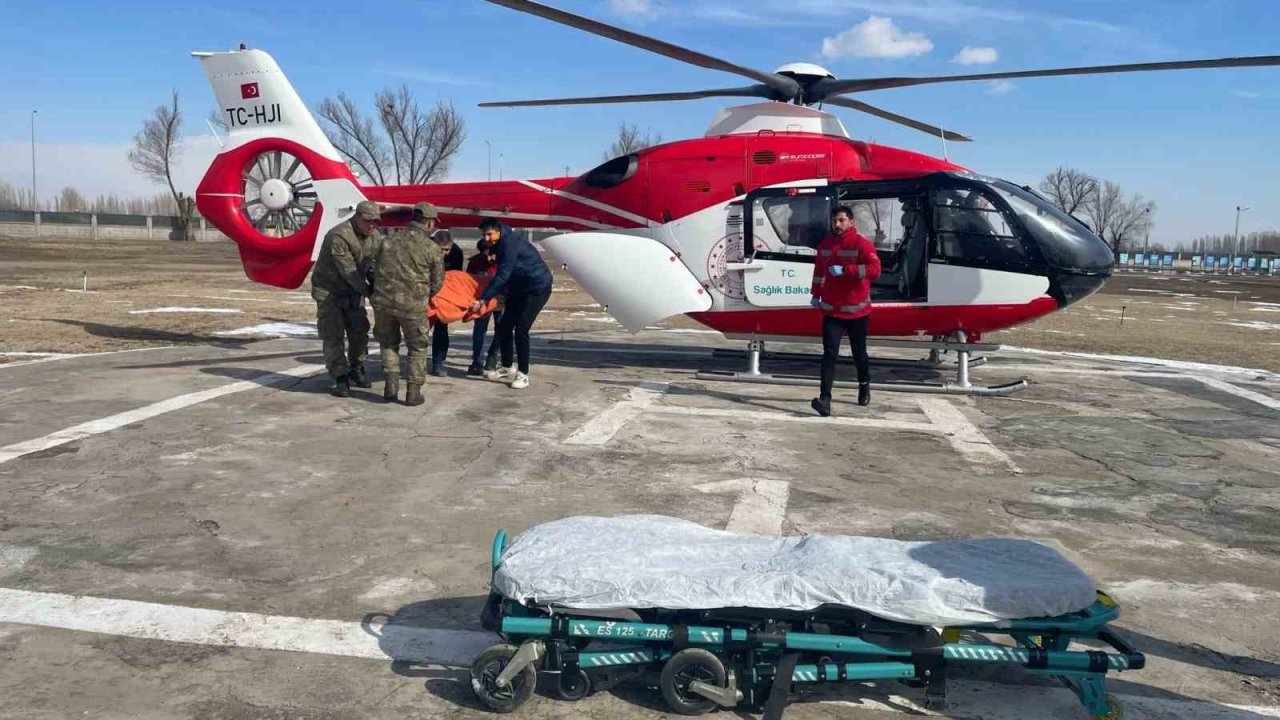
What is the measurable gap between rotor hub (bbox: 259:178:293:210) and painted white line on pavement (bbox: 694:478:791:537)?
8.20 metres

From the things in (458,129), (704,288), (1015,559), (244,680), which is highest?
(458,129)

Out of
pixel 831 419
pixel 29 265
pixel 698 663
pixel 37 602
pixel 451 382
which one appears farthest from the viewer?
pixel 29 265

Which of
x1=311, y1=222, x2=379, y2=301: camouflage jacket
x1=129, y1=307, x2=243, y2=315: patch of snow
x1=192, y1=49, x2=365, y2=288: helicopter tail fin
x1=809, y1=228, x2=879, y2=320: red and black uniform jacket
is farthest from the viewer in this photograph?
x1=129, y1=307, x2=243, y2=315: patch of snow

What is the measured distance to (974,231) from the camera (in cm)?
971

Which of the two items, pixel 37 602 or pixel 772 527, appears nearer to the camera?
pixel 37 602

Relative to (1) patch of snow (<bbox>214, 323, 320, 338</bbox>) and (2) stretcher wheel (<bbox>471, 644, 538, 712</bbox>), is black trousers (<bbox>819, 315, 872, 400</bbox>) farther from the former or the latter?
(1) patch of snow (<bbox>214, 323, 320, 338</bbox>)

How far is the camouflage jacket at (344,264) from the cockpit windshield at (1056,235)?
21.0 feet

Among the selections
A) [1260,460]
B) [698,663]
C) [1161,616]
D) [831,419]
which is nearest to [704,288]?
[831,419]

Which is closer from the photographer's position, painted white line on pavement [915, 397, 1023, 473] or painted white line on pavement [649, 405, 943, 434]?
painted white line on pavement [915, 397, 1023, 473]

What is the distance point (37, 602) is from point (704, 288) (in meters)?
7.61

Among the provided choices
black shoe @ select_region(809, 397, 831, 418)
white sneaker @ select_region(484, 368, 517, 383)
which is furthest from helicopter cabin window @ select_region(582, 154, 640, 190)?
black shoe @ select_region(809, 397, 831, 418)

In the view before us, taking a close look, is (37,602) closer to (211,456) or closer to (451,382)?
(211,456)

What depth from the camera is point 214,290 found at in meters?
22.7

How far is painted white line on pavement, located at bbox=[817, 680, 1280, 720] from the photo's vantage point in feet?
10.8
